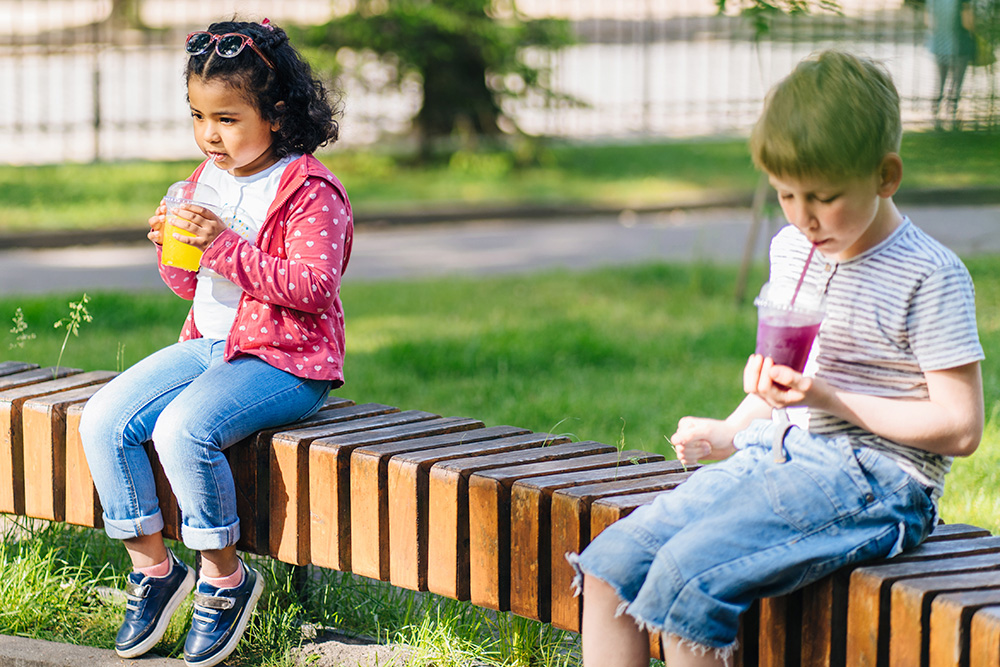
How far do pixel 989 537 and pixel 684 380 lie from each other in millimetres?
2825

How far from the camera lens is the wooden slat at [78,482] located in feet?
9.93

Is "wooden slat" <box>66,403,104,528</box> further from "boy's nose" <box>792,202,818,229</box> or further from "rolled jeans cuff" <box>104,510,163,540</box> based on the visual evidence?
"boy's nose" <box>792,202,818,229</box>

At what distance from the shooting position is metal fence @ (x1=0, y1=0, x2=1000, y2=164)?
1342 centimetres

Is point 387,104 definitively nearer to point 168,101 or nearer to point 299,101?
point 168,101

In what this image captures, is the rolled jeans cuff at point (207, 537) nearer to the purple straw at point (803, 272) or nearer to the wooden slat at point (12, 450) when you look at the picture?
the wooden slat at point (12, 450)

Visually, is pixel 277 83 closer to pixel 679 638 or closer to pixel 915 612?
pixel 679 638

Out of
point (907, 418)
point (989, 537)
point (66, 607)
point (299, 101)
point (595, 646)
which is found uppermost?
point (299, 101)

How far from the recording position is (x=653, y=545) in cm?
219

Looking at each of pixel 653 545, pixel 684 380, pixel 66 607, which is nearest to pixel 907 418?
pixel 653 545

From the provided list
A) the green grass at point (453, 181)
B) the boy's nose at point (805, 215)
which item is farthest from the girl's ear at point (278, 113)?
the green grass at point (453, 181)

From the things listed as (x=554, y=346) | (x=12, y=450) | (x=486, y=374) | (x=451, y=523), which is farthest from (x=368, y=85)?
(x=451, y=523)

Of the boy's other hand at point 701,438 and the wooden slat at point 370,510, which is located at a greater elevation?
the boy's other hand at point 701,438

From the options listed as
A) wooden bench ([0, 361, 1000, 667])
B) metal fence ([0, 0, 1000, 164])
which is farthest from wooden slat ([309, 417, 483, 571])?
metal fence ([0, 0, 1000, 164])

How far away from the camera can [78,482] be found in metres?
3.04
